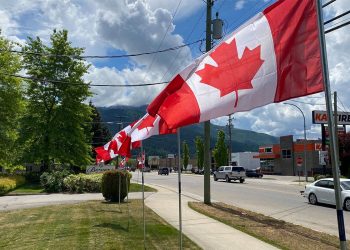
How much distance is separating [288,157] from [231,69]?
3263 inches

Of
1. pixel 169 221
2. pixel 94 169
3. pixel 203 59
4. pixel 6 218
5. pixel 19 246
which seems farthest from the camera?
pixel 94 169

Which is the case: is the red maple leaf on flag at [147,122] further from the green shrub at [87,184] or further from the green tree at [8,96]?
the green tree at [8,96]

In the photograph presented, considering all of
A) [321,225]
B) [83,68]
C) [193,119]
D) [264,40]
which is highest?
[83,68]

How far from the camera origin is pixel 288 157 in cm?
8531

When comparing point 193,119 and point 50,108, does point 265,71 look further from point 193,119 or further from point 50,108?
point 50,108

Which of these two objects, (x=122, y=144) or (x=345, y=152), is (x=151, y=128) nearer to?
(x=122, y=144)

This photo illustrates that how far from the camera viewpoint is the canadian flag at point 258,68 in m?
4.30

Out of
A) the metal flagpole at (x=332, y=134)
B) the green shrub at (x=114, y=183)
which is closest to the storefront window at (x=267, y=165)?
the green shrub at (x=114, y=183)

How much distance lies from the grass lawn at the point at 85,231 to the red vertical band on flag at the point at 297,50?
21.5 feet

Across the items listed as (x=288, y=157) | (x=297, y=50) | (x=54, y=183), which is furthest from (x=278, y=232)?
(x=288, y=157)

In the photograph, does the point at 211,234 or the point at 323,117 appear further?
the point at 323,117

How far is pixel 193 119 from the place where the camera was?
540 centimetres

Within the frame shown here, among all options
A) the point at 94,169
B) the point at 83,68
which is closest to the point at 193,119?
the point at 94,169

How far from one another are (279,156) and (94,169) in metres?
53.2
